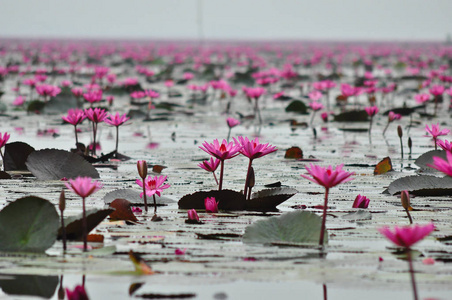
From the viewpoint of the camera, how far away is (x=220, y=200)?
2568 mm

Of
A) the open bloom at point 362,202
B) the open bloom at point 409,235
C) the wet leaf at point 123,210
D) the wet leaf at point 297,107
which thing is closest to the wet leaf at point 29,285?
the wet leaf at point 123,210

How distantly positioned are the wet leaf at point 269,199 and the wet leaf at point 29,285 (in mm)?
1012

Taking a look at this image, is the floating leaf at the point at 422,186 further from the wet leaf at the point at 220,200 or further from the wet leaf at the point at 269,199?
the wet leaf at the point at 220,200

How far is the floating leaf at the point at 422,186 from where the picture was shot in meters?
2.85

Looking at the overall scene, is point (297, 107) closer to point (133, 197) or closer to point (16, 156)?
point (16, 156)

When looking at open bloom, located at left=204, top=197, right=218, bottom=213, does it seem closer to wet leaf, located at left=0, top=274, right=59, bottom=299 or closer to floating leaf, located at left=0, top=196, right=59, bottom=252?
floating leaf, located at left=0, top=196, right=59, bottom=252

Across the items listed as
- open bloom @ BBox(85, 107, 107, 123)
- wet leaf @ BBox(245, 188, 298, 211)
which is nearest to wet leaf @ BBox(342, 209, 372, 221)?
wet leaf @ BBox(245, 188, 298, 211)

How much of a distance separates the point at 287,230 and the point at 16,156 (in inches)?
71.9

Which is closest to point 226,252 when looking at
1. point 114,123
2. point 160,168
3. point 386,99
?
point 160,168

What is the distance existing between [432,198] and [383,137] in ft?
7.82

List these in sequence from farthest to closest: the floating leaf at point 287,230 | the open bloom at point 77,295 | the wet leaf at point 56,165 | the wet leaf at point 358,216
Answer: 1. the wet leaf at point 56,165
2. the wet leaf at point 358,216
3. the floating leaf at point 287,230
4. the open bloom at point 77,295

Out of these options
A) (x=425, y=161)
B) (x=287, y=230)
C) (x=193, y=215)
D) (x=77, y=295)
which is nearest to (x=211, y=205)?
(x=193, y=215)

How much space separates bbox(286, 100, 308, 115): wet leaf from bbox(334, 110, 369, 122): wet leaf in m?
0.84

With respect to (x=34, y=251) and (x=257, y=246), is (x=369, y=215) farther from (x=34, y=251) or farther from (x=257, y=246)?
(x=34, y=251)
